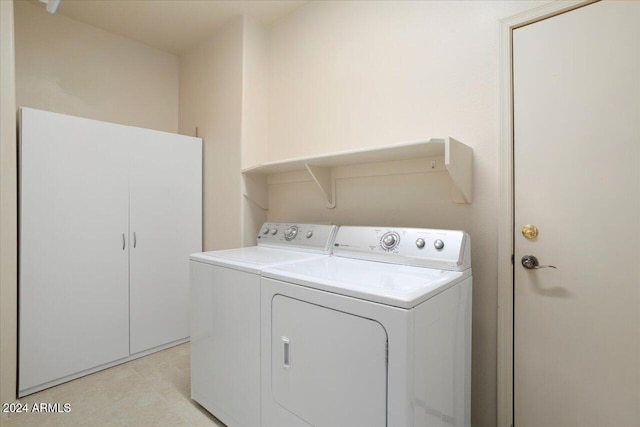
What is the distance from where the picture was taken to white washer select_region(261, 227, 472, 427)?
3.21 feet

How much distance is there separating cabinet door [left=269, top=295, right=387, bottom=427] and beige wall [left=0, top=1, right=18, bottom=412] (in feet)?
5.39

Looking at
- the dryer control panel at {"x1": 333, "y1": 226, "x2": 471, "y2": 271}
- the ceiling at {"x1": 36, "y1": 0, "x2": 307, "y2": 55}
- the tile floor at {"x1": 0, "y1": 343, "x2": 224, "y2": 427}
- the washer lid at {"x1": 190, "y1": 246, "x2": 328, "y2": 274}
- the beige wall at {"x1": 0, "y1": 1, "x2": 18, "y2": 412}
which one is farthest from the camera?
the ceiling at {"x1": 36, "y1": 0, "x2": 307, "y2": 55}

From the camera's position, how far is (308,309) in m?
1.19

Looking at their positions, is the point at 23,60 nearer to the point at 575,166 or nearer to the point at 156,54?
the point at 156,54

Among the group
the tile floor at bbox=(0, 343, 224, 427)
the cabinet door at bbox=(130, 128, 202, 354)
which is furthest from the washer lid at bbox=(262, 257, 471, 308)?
the cabinet door at bbox=(130, 128, 202, 354)

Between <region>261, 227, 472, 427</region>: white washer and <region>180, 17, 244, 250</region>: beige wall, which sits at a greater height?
<region>180, 17, 244, 250</region>: beige wall

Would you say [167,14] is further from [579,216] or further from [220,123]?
[579,216]

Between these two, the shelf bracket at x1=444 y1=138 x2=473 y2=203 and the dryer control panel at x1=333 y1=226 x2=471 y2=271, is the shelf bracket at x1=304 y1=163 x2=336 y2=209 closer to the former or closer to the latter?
the dryer control panel at x1=333 y1=226 x2=471 y2=271

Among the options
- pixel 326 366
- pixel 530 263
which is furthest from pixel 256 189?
pixel 530 263

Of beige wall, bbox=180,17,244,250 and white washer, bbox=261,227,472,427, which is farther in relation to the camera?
beige wall, bbox=180,17,244,250

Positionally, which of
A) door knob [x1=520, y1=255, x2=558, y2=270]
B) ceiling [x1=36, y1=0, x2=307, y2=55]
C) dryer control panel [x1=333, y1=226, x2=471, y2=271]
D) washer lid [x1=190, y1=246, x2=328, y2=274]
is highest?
ceiling [x1=36, y1=0, x2=307, y2=55]

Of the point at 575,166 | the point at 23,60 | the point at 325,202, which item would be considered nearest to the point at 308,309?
the point at 325,202

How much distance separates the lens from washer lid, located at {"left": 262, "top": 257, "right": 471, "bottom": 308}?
3.31 ft

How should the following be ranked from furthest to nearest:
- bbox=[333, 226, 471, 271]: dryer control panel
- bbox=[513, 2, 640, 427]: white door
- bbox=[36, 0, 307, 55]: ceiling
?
bbox=[36, 0, 307, 55]: ceiling
bbox=[333, 226, 471, 271]: dryer control panel
bbox=[513, 2, 640, 427]: white door
